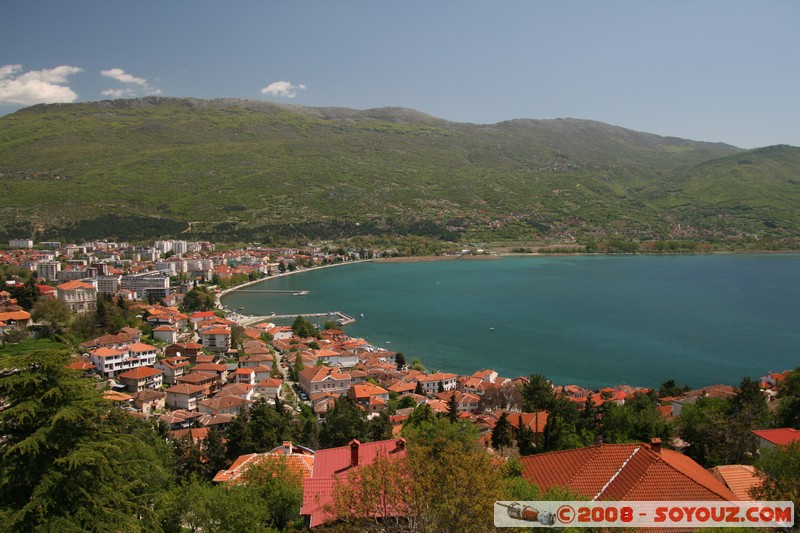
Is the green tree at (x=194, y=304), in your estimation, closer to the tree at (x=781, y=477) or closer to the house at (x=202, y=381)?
the house at (x=202, y=381)

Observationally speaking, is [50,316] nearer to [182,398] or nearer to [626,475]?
[182,398]

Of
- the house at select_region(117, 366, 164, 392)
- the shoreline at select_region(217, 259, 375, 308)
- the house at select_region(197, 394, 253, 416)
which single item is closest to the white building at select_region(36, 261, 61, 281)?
the shoreline at select_region(217, 259, 375, 308)

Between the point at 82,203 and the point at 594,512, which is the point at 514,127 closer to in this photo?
the point at 82,203

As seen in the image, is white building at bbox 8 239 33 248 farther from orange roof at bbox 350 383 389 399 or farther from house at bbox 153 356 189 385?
orange roof at bbox 350 383 389 399

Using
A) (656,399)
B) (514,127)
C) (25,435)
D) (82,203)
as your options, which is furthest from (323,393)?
(514,127)

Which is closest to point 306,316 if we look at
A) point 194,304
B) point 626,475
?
point 194,304

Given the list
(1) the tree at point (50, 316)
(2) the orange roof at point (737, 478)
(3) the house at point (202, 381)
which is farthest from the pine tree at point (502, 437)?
(1) the tree at point (50, 316)
